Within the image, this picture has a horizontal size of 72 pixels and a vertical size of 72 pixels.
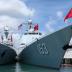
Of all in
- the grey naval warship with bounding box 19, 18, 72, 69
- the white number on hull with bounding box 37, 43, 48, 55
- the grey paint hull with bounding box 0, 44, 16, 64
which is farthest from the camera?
the grey paint hull with bounding box 0, 44, 16, 64

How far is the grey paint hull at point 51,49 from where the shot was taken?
3251 centimetres

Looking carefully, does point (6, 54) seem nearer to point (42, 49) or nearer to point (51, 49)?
point (42, 49)

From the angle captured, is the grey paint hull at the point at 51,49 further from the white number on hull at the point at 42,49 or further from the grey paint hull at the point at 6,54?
the grey paint hull at the point at 6,54

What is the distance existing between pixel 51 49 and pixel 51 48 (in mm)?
129

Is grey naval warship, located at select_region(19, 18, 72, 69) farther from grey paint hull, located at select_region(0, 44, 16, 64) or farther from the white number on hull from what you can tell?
grey paint hull, located at select_region(0, 44, 16, 64)

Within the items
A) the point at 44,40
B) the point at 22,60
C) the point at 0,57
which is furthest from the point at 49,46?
the point at 22,60

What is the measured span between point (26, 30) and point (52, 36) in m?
20.3

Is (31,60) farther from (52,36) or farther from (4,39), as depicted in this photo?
(4,39)

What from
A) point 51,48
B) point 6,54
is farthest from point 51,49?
point 6,54

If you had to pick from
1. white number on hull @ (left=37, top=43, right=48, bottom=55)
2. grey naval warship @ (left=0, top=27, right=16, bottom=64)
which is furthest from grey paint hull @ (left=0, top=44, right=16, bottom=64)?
white number on hull @ (left=37, top=43, right=48, bottom=55)

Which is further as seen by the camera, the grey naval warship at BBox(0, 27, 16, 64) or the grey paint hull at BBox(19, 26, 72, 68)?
the grey naval warship at BBox(0, 27, 16, 64)

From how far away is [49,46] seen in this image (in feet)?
114

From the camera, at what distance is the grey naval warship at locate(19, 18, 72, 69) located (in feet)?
107

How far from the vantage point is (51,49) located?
3447 cm
